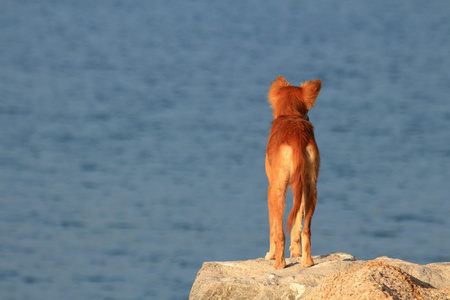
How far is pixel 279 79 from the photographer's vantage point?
895 centimetres

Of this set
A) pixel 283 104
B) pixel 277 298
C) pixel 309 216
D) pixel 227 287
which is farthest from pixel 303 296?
pixel 283 104

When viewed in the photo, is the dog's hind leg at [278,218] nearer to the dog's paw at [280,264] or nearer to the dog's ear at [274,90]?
the dog's paw at [280,264]

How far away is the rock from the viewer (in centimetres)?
561

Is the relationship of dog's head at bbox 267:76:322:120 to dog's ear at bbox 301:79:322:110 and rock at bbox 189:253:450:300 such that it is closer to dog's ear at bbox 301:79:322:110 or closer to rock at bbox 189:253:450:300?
dog's ear at bbox 301:79:322:110

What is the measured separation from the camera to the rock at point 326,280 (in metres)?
5.61

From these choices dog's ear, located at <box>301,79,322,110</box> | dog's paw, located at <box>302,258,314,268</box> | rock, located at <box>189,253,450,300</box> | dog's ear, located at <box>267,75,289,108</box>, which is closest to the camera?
rock, located at <box>189,253,450,300</box>

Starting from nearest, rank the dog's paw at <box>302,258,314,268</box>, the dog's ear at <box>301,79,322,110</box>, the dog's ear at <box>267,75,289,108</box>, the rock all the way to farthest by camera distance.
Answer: the rock, the dog's paw at <box>302,258,314,268</box>, the dog's ear at <box>301,79,322,110</box>, the dog's ear at <box>267,75,289,108</box>

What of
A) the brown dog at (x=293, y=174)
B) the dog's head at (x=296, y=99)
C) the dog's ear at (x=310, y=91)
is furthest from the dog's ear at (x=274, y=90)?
the brown dog at (x=293, y=174)

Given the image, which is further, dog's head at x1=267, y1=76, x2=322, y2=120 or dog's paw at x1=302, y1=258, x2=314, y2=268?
dog's head at x1=267, y1=76, x2=322, y2=120

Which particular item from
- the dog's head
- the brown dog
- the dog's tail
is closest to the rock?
the brown dog

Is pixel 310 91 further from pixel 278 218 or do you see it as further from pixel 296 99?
pixel 278 218

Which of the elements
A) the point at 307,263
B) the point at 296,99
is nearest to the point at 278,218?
the point at 307,263

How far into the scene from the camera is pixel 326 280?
19.7 ft

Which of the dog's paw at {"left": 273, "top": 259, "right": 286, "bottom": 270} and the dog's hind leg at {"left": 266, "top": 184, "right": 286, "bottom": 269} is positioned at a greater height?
the dog's hind leg at {"left": 266, "top": 184, "right": 286, "bottom": 269}
